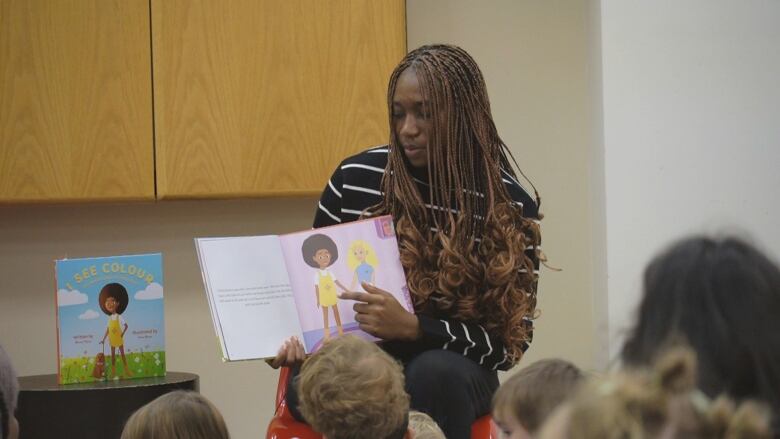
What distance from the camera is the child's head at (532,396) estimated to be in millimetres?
1594

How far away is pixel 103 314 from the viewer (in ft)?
9.19

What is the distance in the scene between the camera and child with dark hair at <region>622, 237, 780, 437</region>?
989 millimetres

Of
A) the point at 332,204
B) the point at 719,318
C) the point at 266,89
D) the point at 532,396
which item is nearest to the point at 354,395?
Answer: the point at 532,396

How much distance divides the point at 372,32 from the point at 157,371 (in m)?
1.28

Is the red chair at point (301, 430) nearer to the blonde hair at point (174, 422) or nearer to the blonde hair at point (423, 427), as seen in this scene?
the blonde hair at point (423, 427)

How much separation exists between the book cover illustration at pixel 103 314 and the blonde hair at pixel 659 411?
2043 mm

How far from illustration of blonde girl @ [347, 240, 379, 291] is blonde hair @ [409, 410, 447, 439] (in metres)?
0.37

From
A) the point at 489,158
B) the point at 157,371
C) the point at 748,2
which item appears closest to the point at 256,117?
the point at 157,371

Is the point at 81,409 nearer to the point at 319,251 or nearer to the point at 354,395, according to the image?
the point at 319,251

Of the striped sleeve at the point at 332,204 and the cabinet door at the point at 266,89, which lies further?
the cabinet door at the point at 266,89

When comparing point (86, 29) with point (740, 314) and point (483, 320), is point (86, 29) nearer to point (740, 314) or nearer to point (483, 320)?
point (483, 320)

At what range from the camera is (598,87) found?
3662 mm

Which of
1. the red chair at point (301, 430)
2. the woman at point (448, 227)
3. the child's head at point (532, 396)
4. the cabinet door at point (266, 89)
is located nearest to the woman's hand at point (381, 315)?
the woman at point (448, 227)

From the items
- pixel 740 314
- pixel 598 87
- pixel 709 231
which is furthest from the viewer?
pixel 598 87
